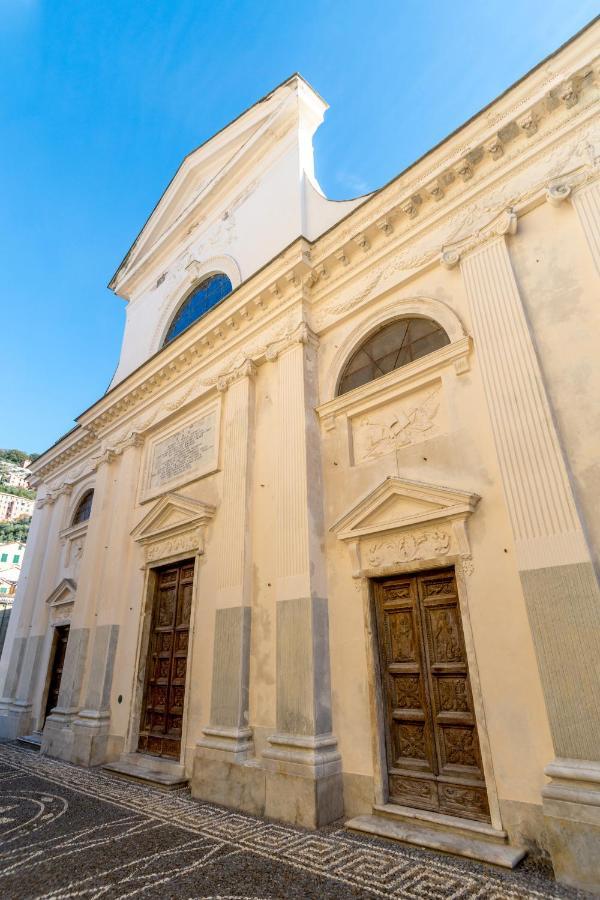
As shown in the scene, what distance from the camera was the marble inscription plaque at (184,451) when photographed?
7715 millimetres

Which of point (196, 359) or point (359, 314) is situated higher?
point (196, 359)

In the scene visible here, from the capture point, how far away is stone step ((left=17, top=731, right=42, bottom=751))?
29.3 ft

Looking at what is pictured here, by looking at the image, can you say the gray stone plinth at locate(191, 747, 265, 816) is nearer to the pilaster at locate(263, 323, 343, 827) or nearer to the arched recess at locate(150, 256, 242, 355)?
the pilaster at locate(263, 323, 343, 827)

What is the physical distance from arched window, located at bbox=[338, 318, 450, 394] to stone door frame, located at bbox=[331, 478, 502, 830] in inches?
63.2

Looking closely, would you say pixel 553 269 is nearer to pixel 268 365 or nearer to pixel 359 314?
pixel 359 314

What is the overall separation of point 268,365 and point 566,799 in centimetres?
584

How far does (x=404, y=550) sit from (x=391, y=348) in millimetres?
2539

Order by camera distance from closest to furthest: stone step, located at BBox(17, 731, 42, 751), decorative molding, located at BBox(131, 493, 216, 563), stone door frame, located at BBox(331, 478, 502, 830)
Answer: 1. stone door frame, located at BBox(331, 478, 502, 830)
2. decorative molding, located at BBox(131, 493, 216, 563)
3. stone step, located at BBox(17, 731, 42, 751)

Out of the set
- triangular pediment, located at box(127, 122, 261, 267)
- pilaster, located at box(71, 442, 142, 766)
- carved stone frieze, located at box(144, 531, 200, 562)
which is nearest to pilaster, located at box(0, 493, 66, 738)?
pilaster, located at box(71, 442, 142, 766)

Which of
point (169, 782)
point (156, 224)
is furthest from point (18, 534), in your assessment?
point (169, 782)

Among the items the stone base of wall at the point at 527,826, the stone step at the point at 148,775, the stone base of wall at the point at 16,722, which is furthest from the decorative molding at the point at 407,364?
the stone base of wall at the point at 16,722

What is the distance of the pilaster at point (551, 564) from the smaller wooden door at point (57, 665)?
379 inches

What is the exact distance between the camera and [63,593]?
10445mm

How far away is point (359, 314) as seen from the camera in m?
6.38
